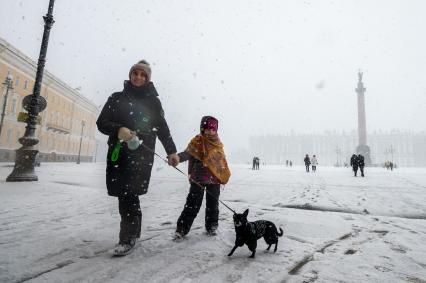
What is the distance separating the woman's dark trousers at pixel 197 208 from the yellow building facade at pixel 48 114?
861 inches

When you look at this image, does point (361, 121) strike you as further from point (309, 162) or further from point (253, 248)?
point (253, 248)

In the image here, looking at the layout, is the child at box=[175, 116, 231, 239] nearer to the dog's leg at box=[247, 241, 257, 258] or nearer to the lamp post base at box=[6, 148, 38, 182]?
the dog's leg at box=[247, 241, 257, 258]

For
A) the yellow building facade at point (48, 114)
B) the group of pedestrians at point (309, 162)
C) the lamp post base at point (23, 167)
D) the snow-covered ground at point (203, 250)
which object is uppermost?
the yellow building facade at point (48, 114)

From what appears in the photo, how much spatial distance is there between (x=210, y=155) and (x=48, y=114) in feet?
138

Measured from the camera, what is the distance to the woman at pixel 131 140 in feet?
8.01

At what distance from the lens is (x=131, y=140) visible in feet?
7.81

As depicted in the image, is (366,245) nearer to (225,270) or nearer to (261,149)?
(225,270)

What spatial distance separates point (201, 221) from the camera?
3773 millimetres

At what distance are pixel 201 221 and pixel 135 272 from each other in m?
1.91

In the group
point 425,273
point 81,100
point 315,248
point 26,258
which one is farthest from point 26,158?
point 81,100

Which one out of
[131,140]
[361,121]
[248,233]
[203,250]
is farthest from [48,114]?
[361,121]

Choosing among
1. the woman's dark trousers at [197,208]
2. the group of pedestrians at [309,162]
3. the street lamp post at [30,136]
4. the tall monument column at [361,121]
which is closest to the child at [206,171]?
the woman's dark trousers at [197,208]

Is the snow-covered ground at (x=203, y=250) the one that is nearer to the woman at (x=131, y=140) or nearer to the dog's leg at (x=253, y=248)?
the dog's leg at (x=253, y=248)

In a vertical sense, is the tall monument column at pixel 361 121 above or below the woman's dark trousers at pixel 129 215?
above
